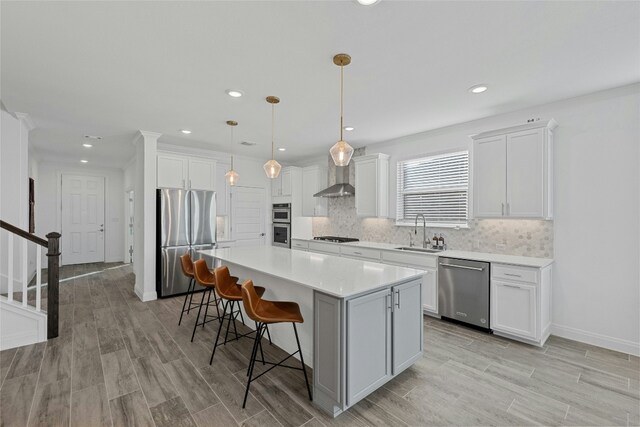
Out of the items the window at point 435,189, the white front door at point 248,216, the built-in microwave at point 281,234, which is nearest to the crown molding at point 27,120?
the white front door at point 248,216

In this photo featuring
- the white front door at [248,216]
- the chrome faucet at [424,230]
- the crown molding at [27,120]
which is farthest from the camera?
the white front door at [248,216]

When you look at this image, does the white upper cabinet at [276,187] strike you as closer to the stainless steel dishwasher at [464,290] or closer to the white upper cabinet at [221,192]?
the white upper cabinet at [221,192]

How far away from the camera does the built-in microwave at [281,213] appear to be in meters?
6.36

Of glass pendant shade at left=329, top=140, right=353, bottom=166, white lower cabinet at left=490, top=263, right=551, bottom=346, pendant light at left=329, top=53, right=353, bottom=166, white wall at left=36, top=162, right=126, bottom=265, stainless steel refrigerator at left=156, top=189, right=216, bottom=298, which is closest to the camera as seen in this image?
pendant light at left=329, top=53, right=353, bottom=166

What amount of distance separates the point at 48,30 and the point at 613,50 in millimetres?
4172

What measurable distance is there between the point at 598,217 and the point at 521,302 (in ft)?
3.93

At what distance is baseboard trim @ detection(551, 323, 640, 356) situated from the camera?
290cm

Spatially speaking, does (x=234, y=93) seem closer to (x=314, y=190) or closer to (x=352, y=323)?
(x=352, y=323)

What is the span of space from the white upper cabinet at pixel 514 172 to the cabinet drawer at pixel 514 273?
619 millimetres

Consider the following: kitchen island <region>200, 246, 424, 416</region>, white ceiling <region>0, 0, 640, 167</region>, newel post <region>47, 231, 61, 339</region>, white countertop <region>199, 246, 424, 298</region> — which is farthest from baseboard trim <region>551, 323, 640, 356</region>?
newel post <region>47, 231, 61, 339</region>

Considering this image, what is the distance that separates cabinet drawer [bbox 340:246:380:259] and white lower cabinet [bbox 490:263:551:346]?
161 cm

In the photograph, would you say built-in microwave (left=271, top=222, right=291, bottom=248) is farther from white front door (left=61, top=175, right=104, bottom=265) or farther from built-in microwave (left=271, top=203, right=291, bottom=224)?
white front door (left=61, top=175, right=104, bottom=265)

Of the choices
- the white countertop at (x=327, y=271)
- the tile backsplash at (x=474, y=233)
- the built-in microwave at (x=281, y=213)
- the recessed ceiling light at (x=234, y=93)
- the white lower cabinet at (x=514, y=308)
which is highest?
the recessed ceiling light at (x=234, y=93)

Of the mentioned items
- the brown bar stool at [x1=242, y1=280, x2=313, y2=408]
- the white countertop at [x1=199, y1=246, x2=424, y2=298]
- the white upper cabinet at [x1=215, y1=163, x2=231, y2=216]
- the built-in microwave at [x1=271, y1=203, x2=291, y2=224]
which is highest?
the white upper cabinet at [x1=215, y1=163, x2=231, y2=216]
